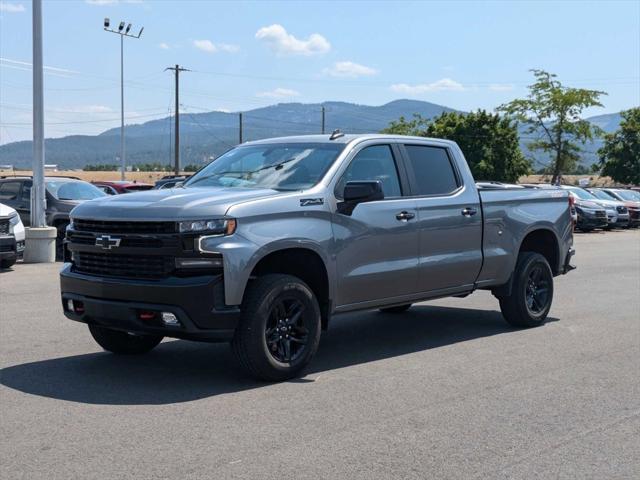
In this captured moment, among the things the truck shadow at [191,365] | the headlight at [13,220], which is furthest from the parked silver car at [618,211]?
the truck shadow at [191,365]

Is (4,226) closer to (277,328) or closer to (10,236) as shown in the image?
(10,236)

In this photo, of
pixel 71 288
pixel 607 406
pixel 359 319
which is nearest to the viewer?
pixel 607 406

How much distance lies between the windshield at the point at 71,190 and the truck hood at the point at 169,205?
11621mm

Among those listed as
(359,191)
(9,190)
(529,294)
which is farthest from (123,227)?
(9,190)

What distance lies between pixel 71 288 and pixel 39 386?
0.81 meters

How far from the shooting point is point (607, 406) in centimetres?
633

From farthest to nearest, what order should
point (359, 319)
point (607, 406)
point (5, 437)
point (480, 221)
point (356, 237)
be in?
point (359, 319), point (480, 221), point (356, 237), point (607, 406), point (5, 437)

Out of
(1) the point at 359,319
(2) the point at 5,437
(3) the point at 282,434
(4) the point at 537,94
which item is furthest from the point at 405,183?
(4) the point at 537,94

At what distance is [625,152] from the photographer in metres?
69.8

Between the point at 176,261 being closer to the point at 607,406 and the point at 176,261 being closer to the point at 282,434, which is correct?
the point at 282,434

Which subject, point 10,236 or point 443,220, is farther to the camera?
point 10,236

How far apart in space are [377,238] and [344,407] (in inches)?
76.0

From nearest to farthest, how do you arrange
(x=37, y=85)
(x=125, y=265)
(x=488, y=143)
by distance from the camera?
(x=125, y=265) → (x=37, y=85) → (x=488, y=143)

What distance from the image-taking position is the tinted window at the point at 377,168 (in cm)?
773
